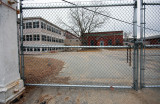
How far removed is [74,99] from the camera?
2217 mm

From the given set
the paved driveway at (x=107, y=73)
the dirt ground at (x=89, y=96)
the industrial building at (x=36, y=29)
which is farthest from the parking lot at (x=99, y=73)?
the industrial building at (x=36, y=29)

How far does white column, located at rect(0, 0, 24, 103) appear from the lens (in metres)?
1.94

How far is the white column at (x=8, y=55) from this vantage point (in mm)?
1940

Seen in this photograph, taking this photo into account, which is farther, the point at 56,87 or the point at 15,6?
the point at 56,87

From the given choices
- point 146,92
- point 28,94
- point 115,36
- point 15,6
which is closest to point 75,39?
point 115,36

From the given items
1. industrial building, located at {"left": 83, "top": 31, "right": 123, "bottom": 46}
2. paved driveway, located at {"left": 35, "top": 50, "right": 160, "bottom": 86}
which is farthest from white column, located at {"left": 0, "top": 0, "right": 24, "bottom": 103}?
industrial building, located at {"left": 83, "top": 31, "right": 123, "bottom": 46}

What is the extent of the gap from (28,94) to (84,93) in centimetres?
161

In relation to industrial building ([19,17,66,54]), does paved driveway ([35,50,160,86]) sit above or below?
below

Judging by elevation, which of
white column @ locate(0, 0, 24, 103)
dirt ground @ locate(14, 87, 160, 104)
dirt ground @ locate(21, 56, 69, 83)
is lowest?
dirt ground @ locate(14, 87, 160, 104)

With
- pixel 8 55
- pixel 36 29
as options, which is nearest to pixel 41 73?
pixel 8 55

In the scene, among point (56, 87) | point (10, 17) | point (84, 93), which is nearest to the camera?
point (10, 17)

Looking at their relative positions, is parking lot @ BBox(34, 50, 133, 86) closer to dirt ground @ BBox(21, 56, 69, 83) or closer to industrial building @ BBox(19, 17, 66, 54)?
dirt ground @ BBox(21, 56, 69, 83)

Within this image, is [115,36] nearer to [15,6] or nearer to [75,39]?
[75,39]

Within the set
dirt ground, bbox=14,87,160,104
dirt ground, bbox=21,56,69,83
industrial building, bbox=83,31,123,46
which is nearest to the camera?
Result: dirt ground, bbox=14,87,160,104
